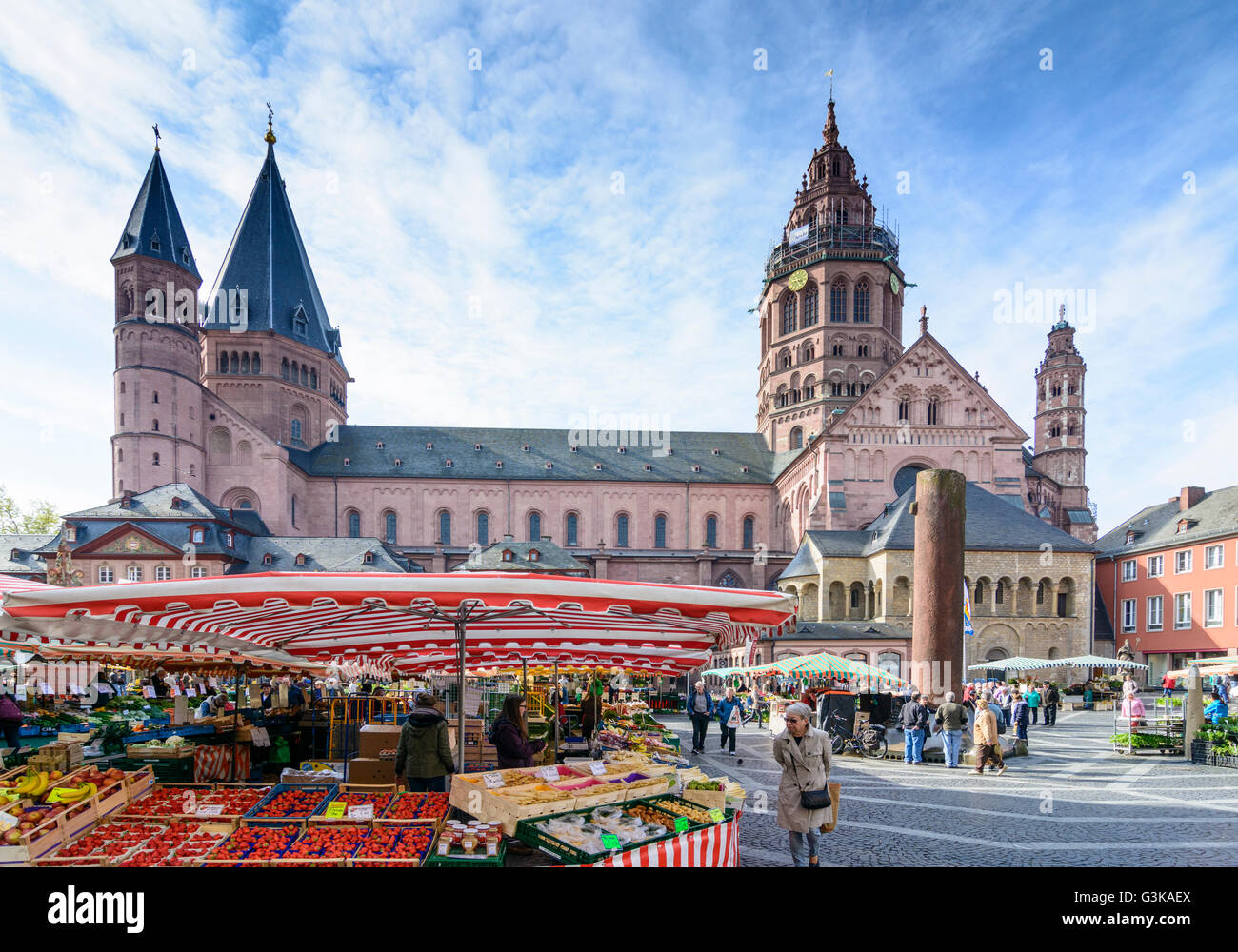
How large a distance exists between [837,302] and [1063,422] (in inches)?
1118

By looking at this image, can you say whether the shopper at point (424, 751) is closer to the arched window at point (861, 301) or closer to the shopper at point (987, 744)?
the shopper at point (987, 744)

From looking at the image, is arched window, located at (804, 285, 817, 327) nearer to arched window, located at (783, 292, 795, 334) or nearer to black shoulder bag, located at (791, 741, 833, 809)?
arched window, located at (783, 292, 795, 334)

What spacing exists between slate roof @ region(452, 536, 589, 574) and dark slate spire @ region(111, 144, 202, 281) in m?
28.0

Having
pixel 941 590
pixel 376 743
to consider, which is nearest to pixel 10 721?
pixel 376 743

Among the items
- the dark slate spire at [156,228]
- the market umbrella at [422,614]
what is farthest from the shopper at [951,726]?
the dark slate spire at [156,228]

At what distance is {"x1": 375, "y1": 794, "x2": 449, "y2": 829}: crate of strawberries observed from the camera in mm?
6094

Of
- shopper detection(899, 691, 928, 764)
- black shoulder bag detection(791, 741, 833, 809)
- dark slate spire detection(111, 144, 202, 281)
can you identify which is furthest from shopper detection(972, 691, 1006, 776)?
dark slate spire detection(111, 144, 202, 281)

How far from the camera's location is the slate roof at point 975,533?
4062 centimetres

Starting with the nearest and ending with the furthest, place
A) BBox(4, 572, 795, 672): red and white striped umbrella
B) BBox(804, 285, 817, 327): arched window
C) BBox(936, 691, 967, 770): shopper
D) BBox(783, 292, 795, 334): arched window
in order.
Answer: BBox(4, 572, 795, 672): red and white striped umbrella, BBox(936, 691, 967, 770): shopper, BBox(804, 285, 817, 327): arched window, BBox(783, 292, 795, 334): arched window

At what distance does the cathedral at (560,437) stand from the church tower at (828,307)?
167mm

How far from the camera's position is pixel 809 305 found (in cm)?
6044
